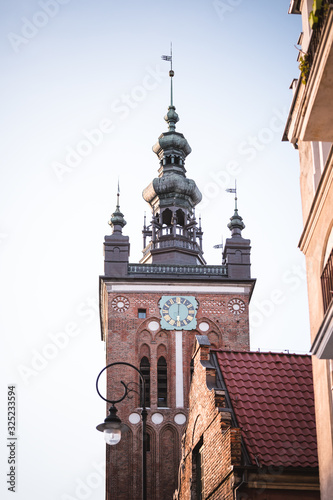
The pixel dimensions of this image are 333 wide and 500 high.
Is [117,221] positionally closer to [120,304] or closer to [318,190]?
[120,304]

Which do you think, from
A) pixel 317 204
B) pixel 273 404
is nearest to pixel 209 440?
pixel 273 404

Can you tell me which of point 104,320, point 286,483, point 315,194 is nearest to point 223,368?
point 286,483

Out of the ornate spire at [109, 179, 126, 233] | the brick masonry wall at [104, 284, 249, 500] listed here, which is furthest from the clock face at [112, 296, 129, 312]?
the ornate spire at [109, 179, 126, 233]

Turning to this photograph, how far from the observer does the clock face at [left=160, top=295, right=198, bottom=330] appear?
47.7 m

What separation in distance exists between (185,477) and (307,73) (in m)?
12.5

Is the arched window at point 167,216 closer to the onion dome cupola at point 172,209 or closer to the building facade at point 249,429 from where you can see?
the onion dome cupola at point 172,209

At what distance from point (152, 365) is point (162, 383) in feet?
3.11

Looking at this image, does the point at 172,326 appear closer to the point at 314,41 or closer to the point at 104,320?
the point at 104,320

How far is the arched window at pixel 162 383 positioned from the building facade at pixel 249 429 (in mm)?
23122

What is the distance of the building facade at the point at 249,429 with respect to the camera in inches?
686

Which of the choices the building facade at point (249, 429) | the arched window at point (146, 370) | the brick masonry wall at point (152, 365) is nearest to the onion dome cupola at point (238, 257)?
the brick masonry wall at point (152, 365)

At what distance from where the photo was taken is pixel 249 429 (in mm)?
18812

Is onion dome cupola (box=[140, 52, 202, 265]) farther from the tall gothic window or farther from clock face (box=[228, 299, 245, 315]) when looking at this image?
the tall gothic window

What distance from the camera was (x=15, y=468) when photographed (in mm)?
26859
